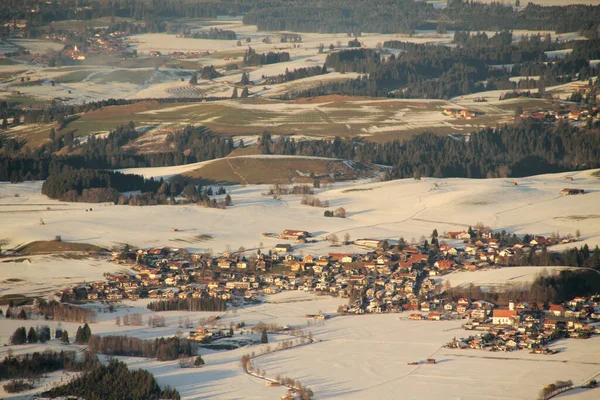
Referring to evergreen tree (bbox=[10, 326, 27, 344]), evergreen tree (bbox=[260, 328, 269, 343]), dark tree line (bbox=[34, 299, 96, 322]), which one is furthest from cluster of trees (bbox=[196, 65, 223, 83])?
evergreen tree (bbox=[10, 326, 27, 344])

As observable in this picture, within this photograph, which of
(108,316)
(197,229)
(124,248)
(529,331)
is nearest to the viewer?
(529,331)

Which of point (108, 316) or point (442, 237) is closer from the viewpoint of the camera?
point (108, 316)

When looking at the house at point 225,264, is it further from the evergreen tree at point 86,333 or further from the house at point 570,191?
the house at point 570,191

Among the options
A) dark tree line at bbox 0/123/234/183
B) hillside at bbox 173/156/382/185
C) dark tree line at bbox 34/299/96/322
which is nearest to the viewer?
dark tree line at bbox 34/299/96/322

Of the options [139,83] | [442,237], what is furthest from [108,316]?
[139,83]

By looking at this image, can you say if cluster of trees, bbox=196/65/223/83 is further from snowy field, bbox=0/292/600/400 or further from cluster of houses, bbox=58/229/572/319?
snowy field, bbox=0/292/600/400

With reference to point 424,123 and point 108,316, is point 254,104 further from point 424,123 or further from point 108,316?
point 108,316

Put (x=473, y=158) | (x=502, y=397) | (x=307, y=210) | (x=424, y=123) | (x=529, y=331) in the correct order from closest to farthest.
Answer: (x=502, y=397) → (x=529, y=331) → (x=307, y=210) → (x=473, y=158) → (x=424, y=123)
